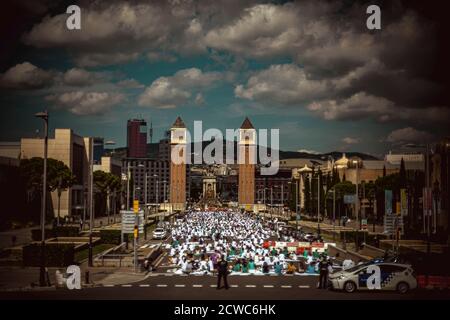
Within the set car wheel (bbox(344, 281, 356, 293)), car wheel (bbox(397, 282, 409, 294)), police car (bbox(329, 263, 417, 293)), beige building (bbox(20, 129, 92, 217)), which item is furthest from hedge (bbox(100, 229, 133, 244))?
beige building (bbox(20, 129, 92, 217))

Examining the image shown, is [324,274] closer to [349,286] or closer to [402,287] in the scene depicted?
[349,286]

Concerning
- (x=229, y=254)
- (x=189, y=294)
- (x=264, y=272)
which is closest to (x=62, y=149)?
(x=229, y=254)

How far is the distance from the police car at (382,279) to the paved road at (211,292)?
38 centimetres

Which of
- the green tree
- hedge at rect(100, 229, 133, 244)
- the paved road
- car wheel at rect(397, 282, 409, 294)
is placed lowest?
hedge at rect(100, 229, 133, 244)

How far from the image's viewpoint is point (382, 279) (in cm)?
2764

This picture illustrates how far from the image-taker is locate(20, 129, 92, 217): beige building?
120 m

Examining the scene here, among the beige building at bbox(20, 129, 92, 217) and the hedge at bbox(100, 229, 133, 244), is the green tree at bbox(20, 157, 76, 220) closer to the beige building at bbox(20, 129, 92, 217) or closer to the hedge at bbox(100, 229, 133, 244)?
the beige building at bbox(20, 129, 92, 217)

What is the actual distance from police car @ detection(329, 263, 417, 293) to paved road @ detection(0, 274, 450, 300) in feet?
1.23

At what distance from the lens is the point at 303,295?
1062 inches

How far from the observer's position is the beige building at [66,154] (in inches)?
4710

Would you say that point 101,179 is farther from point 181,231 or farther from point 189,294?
point 189,294

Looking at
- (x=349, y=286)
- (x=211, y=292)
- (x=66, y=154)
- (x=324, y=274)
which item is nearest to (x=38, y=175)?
(x=66, y=154)
